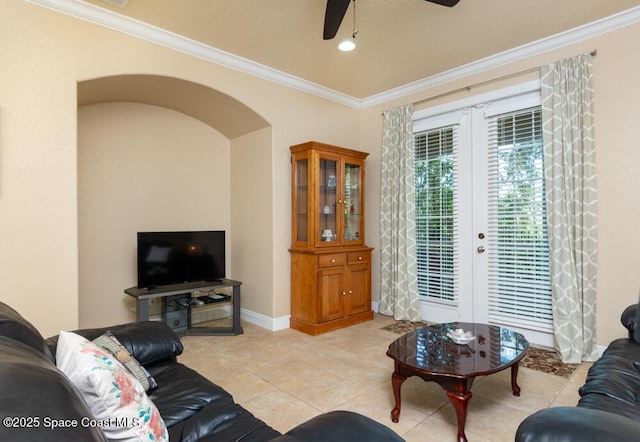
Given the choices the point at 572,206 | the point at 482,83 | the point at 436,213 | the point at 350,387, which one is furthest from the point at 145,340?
the point at 482,83

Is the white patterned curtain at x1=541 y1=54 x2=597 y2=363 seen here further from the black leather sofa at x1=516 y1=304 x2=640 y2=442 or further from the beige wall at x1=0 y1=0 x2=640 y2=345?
the black leather sofa at x1=516 y1=304 x2=640 y2=442

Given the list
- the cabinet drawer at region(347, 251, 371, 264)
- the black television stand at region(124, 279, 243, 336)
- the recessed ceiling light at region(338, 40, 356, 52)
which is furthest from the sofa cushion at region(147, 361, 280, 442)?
the recessed ceiling light at region(338, 40, 356, 52)

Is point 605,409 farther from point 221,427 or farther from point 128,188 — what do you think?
point 128,188

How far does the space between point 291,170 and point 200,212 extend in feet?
4.20

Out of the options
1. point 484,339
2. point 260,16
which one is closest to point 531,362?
point 484,339

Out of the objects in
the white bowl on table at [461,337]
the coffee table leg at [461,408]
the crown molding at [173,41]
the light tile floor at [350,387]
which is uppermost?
the crown molding at [173,41]

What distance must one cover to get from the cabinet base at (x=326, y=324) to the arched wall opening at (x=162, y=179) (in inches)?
13.6

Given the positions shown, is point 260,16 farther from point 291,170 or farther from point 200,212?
point 200,212

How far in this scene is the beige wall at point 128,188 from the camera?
11.9ft

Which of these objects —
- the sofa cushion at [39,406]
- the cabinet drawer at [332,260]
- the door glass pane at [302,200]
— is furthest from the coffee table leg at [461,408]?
the door glass pane at [302,200]

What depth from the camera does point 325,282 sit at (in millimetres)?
3900

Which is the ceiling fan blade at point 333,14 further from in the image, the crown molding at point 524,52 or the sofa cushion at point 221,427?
the sofa cushion at point 221,427

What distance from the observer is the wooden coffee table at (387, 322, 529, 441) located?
1.89 meters

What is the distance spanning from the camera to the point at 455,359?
6.82 feet
